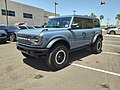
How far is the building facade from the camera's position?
106 feet

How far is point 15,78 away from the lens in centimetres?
390

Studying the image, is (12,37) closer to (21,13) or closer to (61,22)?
(61,22)

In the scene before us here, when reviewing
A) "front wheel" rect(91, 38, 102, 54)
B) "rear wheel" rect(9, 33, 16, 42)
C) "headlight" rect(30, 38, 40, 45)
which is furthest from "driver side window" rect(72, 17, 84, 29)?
"rear wheel" rect(9, 33, 16, 42)

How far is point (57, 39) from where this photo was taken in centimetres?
449

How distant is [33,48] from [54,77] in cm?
121

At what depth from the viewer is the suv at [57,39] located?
4.22 m

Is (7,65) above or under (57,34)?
under

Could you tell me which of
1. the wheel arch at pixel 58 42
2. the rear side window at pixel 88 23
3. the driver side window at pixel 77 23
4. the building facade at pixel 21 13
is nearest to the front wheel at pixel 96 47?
the rear side window at pixel 88 23

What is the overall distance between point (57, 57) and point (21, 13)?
37.2m

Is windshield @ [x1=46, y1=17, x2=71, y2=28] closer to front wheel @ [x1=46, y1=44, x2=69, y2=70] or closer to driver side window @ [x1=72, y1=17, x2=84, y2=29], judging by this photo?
driver side window @ [x1=72, y1=17, x2=84, y2=29]

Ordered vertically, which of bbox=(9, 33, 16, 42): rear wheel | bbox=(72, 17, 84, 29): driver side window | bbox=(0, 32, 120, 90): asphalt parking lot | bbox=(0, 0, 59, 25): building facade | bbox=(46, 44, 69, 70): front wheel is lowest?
bbox=(0, 32, 120, 90): asphalt parking lot

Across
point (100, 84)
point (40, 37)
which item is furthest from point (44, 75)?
point (100, 84)

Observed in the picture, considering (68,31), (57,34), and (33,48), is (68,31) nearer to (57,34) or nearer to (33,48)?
(57,34)

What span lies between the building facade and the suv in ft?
100
